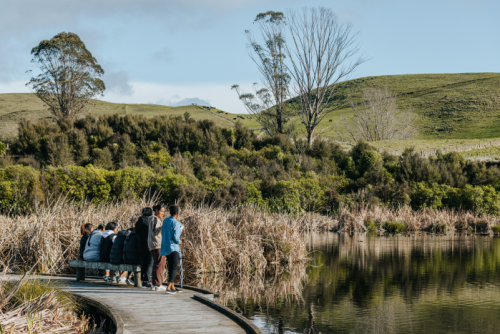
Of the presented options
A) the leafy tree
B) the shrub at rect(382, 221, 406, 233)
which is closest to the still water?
the shrub at rect(382, 221, 406, 233)

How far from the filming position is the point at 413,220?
102 ft

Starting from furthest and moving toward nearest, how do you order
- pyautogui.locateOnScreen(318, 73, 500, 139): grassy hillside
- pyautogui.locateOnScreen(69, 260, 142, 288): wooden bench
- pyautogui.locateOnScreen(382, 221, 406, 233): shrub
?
pyautogui.locateOnScreen(318, 73, 500, 139): grassy hillside, pyautogui.locateOnScreen(382, 221, 406, 233): shrub, pyautogui.locateOnScreen(69, 260, 142, 288): wooden bench

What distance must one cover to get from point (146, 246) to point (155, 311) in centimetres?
214

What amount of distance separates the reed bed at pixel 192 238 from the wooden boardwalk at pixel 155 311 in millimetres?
2533

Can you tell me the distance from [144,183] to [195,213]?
17.4 meters

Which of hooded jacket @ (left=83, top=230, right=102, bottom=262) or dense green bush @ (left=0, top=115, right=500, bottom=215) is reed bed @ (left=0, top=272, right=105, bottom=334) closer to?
hooded jacket @ (left=83, top=230, right=102, bottom=262)

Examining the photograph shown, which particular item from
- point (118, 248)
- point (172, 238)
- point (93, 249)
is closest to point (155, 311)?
point (172, 238)

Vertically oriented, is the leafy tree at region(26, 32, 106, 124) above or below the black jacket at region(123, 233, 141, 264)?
above

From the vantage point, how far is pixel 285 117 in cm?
5053

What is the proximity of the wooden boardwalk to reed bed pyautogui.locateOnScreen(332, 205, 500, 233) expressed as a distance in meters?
21.7

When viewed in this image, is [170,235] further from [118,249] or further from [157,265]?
[118,249]

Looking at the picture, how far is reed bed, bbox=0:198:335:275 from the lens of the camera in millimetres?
12898

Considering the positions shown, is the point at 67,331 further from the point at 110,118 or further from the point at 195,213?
the point at 110,118

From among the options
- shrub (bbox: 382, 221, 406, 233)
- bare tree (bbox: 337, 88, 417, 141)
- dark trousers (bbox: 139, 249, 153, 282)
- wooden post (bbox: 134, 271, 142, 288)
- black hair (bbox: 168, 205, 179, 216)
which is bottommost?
shrub (bbox: 382, 221, 406, 233)
